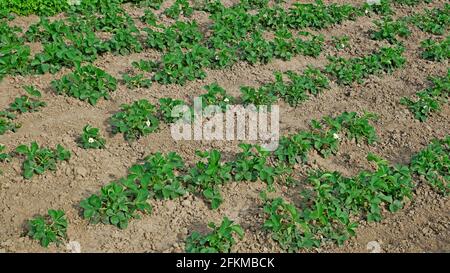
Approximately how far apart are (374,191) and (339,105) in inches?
56.5

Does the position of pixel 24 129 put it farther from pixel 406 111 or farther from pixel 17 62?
pixel 406 111

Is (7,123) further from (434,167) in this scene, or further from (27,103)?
(434,167)

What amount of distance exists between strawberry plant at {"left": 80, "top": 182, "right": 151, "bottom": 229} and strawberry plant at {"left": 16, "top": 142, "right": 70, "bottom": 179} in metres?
0.51

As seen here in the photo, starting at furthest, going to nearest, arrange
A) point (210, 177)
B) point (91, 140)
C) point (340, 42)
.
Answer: point (340, 42) → point (91, 140) → point (210, 177)

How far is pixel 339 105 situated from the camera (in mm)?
5516

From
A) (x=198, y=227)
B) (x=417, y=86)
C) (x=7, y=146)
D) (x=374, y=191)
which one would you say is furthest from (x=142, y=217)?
(x=417, y=86)

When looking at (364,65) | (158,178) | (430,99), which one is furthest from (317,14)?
(158,178)

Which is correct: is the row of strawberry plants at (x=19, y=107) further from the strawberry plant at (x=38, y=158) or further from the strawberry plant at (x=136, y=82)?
the strawberry plant at (x=136, y=82)

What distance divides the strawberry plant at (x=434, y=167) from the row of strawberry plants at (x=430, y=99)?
66 cm

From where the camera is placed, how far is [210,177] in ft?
14.0

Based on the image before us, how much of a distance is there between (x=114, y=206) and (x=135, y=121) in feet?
3.52

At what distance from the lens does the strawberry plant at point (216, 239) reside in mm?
3738

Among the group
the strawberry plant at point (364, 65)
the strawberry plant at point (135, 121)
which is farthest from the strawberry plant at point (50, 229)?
the strawberry plant at point (364, 65)

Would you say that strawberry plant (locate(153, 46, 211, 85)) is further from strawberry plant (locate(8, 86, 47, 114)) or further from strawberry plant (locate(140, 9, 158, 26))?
strawberry plant (locate(8, 86, 47, 114))
